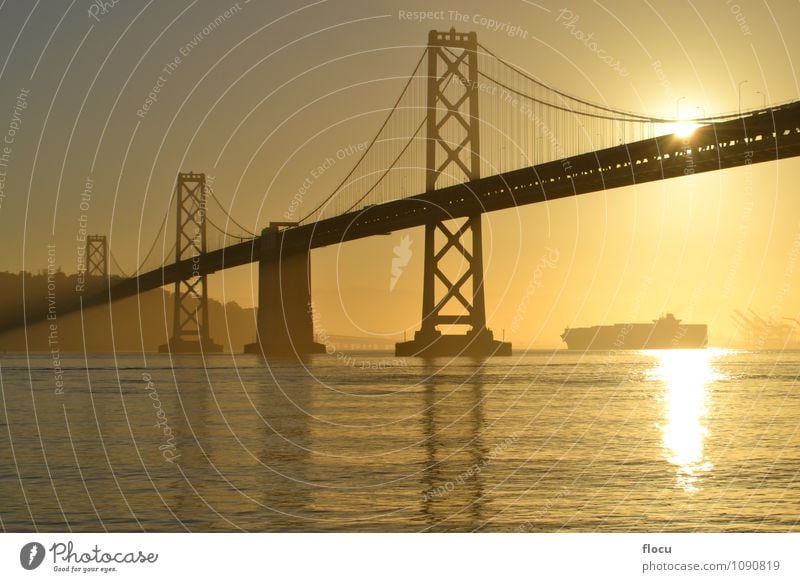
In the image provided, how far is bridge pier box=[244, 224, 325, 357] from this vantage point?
7719 cm

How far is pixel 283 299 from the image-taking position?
8356cm

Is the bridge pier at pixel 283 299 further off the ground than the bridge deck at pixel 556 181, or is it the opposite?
the bridge deck at pixel 556 181

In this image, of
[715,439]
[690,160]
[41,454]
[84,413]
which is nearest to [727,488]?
[715,439]

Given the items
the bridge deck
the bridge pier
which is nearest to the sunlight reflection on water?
the bridge deck
